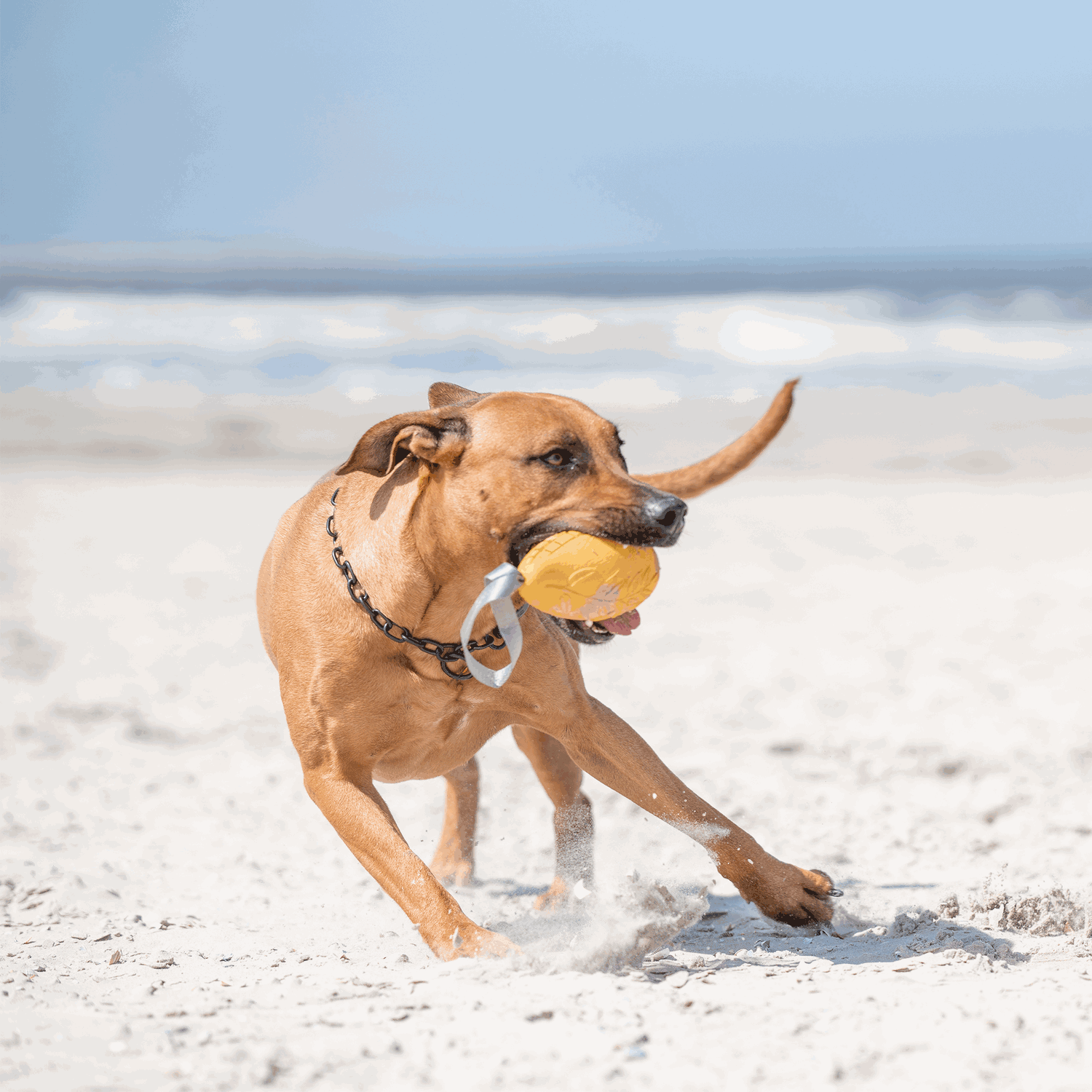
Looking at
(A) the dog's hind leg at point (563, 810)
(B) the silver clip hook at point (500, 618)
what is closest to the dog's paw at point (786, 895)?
(A) the dog's hind leg at point (563, 810)

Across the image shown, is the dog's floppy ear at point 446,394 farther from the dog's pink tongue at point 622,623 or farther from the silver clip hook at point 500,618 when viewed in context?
the dog's pink tongue at point 622,623

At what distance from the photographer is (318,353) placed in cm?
2377

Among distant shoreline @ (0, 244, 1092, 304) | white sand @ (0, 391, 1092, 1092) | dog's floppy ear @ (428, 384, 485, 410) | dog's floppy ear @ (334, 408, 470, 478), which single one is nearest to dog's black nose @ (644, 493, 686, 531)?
dog's floppy ear @ (334, 408, 470, 478)

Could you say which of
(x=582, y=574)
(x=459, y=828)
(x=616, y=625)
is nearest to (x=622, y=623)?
(x=616, y=625)

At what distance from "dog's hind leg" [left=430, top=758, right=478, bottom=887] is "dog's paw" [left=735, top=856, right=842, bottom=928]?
1391mm

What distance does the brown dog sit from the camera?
3330 millimetres

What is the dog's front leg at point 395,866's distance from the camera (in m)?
3.30

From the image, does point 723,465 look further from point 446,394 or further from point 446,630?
point 446,630

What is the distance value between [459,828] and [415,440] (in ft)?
6.76

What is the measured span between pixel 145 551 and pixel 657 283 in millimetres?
30463

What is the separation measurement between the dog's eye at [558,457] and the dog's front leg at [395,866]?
3.57 feet

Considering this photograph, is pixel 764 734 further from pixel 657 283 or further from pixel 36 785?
pixel 657 283

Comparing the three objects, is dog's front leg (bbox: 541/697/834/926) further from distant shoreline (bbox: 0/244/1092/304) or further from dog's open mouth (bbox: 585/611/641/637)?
distant shoreline (bbox: 0/244/1092/304)

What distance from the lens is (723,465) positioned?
427 cm
